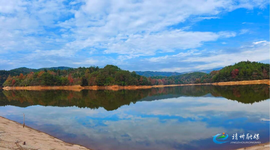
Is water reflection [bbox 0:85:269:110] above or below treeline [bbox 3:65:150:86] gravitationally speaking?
below

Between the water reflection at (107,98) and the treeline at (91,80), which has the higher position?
the treeline at (91,80)

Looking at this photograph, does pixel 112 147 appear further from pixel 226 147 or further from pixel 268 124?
pixel 268 124

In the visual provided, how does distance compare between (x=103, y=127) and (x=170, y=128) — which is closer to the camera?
(x=170, y=128)

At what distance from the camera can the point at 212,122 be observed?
39.3ft

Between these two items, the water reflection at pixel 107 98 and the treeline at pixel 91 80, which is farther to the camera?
the treeline at pixel 91 80

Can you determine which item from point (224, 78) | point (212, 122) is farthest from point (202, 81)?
point (212, 122)

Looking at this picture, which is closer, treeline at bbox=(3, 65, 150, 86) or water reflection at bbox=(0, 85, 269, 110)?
water reflection at bbox=(0, 85, 269, 110)

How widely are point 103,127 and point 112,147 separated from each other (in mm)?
3839

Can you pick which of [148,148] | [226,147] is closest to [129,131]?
[148,148]

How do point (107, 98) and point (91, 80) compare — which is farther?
point (91, 80)

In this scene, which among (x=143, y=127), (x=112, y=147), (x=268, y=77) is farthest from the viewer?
(x=268, y=77)

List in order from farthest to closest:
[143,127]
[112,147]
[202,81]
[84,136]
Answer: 1. [202,81]
2. [143,127]
3. [84,136]
4. [112,147]

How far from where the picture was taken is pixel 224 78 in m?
98.6

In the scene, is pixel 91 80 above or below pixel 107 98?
above
